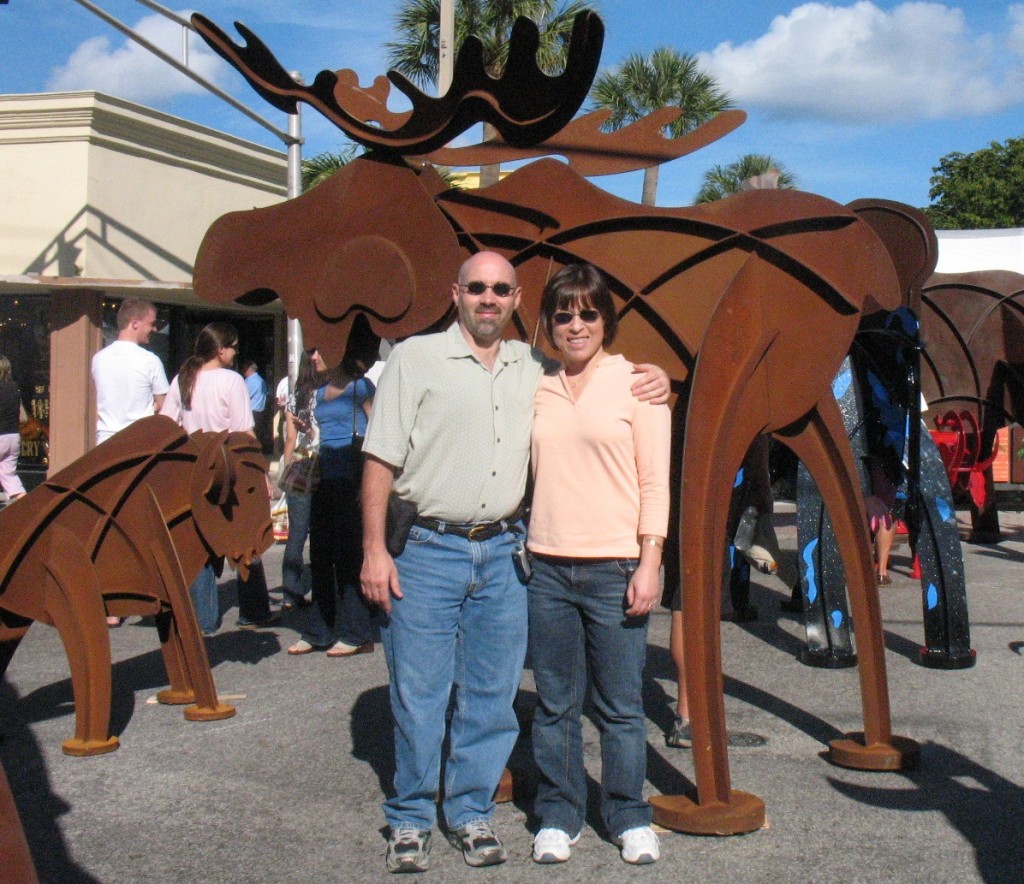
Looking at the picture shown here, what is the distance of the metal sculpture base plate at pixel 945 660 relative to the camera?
6.55 meters

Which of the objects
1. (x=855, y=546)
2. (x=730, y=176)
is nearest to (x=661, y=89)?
(x=730, y=176)

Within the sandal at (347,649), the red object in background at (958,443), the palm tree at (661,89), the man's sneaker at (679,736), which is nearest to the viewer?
the man's sneaker at (679,736)

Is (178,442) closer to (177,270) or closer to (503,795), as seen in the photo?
(503,795)

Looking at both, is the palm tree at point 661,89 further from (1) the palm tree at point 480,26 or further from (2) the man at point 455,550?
(2) the man at point 455,550

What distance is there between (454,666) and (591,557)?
621 mm

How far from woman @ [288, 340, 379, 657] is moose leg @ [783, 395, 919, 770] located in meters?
3.22

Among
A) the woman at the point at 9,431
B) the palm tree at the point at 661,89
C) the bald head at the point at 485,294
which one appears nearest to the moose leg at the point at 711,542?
the bald head at the point at 485,294

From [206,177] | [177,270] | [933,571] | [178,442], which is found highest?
[206,177]

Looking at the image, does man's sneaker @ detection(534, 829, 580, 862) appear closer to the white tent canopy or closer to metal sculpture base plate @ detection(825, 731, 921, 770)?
metal sculpture base plate @ detection(825, 731, 921, 770)

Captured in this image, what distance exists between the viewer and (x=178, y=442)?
5672 millimetres

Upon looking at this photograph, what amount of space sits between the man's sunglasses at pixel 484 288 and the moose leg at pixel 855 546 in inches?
54.3

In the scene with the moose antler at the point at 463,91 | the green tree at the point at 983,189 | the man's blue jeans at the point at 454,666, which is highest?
the green tree at the point at 983,189

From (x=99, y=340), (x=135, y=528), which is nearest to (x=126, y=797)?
(x=135, y=528)

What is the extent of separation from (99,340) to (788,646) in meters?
10.8
